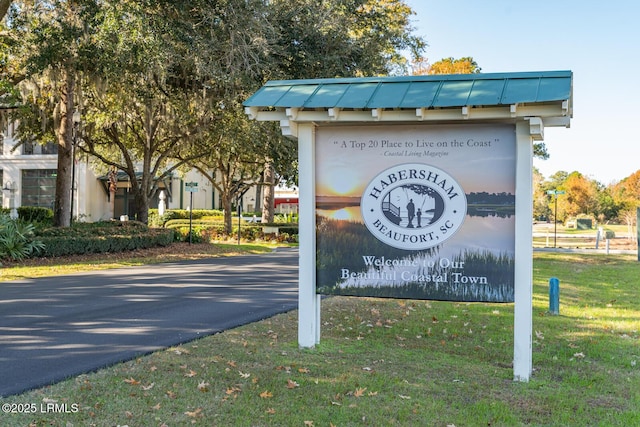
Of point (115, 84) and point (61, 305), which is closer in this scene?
point (61, 305)

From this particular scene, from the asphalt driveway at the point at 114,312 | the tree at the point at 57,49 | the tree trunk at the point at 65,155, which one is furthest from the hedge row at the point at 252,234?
the asphalt driveway at the point at 114,312

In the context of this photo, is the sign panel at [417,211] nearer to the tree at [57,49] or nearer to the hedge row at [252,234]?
the tree at [57,49]

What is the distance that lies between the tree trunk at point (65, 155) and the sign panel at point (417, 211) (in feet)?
48.1

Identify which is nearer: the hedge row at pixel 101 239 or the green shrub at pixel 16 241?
the green shrub at pixel 16 241

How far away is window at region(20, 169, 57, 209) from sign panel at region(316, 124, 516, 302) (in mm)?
41048

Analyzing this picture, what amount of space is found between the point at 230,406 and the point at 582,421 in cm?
268

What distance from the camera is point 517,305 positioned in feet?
20.2

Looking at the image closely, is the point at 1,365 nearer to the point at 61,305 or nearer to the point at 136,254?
the point at 61,305

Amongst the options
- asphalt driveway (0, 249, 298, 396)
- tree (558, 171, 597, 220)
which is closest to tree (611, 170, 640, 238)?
tree (558, 171, 597, 220)

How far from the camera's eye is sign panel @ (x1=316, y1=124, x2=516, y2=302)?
6.36 meters

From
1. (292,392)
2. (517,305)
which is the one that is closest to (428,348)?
(517,305)

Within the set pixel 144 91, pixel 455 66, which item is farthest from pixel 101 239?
pixel 455 66

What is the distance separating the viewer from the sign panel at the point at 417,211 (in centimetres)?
636

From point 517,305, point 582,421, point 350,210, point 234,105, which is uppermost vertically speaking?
point 234,105
